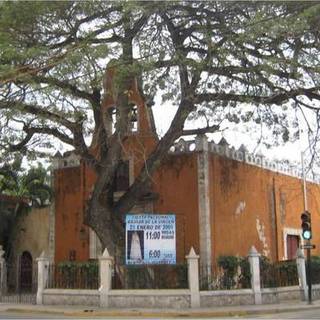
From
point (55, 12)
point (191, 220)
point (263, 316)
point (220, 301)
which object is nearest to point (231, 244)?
point (191, 220)

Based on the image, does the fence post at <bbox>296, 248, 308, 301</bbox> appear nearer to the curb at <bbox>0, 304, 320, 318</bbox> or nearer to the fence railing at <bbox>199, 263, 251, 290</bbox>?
the fence railing at <bbox>199, 263, 251, 290</bbox>

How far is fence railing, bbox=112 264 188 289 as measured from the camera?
74.4 feet

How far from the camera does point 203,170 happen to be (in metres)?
25.6

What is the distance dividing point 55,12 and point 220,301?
10990 mm

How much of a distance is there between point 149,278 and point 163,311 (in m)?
2.42

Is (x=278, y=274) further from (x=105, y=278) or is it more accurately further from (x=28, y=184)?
(x=28, y=184)

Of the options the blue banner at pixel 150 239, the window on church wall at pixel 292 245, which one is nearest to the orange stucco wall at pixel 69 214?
the blue banner at pixel 150 239

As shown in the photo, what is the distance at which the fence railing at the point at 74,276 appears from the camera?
23.4 metres

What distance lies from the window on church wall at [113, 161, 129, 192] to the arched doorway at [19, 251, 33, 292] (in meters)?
6.24

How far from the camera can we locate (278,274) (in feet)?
80.6

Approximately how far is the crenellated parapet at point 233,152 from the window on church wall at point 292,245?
3.08 metres

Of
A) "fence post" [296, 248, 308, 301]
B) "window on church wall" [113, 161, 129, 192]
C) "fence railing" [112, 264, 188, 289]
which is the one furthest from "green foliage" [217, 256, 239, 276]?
"window on church wall" [113, 161, 129, 192]

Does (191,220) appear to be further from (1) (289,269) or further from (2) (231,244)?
(1) (289,269)

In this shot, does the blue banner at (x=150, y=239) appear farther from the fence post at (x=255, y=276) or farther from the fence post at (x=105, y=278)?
the fence post at (x=255, y=276)
